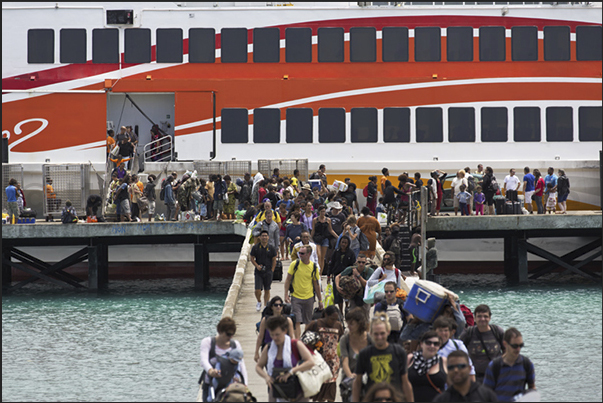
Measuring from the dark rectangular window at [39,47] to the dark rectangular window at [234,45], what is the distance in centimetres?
603

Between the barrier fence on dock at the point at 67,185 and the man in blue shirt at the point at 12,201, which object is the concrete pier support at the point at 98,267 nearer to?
the barrier fence on dock at the point at 67,185

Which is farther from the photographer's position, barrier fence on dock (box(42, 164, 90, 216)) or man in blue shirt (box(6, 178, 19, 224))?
barrier fence on dock (box(42, 164, 90, 216))

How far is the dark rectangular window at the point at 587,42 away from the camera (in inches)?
1164

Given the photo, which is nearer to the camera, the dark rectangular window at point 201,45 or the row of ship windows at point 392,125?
the row of ship windows at point 392,125

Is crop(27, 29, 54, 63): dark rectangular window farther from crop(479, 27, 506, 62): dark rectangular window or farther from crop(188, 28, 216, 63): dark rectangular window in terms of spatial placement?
crop(479, 27, 506, 62): dark rectangular window

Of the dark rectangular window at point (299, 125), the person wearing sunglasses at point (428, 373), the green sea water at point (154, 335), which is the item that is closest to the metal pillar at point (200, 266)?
the green sea water at point (154, 335)

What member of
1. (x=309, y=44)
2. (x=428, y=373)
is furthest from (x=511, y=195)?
(x=428, y=373)

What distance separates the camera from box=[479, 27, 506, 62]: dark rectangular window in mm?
29359

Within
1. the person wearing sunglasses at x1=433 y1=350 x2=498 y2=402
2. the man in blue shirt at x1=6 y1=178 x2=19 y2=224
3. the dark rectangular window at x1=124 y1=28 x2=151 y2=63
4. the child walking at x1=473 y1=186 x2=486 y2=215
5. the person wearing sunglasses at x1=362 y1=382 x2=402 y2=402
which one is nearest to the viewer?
the person wearing sunglasses at x1=362 y1=382 x2=402 y2=402

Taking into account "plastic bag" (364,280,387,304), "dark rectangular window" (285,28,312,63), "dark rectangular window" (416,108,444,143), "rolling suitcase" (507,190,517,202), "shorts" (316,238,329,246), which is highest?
"dark rectangular window" (285,28,312,63)

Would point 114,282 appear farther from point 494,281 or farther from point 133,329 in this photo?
point 494,281

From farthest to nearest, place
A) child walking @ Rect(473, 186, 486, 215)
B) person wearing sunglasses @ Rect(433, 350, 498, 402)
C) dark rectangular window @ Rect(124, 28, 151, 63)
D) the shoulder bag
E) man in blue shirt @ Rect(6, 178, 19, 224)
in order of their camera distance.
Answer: dark rectangular window @ Rect(124, 28, 151, 63) < child walking @ Rect(473, 186, 486, 215) < man in blue shirt @ Rect(6, 178, 19, 224) < the shoulder bag < person wearing sunglasses @ Rect(433, 350, 498, 402)

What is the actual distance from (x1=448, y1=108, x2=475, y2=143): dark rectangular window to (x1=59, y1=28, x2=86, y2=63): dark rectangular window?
13042 millimetres

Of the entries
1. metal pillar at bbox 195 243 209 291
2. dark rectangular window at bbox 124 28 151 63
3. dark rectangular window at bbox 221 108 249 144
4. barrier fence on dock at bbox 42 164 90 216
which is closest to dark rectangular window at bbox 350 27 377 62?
dark rectangular window at bbox 221 108 249 144
